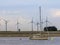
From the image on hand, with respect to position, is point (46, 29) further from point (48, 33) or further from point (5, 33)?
point (5, 33)

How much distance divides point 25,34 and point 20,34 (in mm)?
→ 2852

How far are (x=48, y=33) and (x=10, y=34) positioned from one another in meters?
15.9

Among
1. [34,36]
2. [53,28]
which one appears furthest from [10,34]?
[53,28]

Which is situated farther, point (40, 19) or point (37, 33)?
point (37, 33)

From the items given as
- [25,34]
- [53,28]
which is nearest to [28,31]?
[25,34]

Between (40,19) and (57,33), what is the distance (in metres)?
11.6

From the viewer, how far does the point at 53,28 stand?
137 meters

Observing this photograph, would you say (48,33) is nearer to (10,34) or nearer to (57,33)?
(57,33)

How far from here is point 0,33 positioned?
13375 centimetres

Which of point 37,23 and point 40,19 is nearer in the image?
point 40,19

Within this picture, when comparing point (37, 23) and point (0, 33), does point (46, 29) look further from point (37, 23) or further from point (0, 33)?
point (0, 33)

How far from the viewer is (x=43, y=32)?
135m

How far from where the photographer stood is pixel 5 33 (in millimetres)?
133250

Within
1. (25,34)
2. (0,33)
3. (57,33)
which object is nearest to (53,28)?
(57,33)
